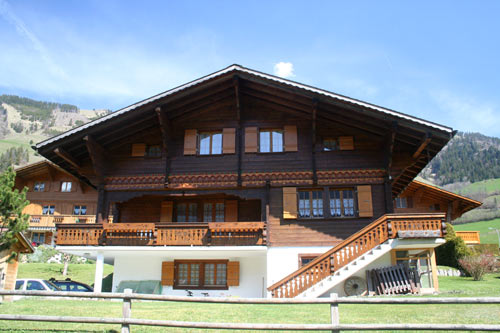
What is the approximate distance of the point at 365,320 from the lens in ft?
34.1

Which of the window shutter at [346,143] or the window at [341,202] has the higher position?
the window shutter at [346,143]

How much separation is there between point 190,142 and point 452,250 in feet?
63.6

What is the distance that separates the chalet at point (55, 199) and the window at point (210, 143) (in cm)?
2231

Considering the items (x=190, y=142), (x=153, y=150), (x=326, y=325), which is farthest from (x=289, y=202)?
(x=326, y=325)

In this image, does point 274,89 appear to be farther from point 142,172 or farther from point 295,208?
point 142,172

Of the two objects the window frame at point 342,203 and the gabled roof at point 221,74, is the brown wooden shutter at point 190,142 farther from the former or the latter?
the window frame at point 342,203

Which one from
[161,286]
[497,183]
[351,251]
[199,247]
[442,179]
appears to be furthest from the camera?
[442,179]

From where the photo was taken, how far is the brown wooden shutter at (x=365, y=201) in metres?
19.7

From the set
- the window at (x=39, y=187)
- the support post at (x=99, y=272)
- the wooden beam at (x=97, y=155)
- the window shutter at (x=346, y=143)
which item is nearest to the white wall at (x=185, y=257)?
the support post at (x=99, y=272)

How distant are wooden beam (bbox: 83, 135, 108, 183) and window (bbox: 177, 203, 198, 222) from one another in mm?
3844

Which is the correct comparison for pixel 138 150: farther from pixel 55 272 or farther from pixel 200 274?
pixel 55 272

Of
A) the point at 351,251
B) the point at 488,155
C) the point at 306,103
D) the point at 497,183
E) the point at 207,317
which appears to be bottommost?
the point at 207,317

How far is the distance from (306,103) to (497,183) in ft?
388

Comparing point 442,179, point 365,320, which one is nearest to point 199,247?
point 365,320
